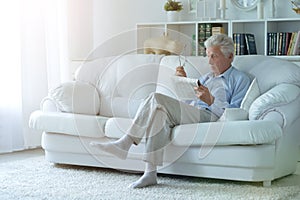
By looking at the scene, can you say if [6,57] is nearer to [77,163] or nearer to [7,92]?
[7,92]

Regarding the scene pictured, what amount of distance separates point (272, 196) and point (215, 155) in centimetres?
45

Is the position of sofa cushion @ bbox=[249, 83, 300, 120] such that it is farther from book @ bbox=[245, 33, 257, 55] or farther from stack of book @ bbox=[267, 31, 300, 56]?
book @ bbox=[245, 33, 257, 55]

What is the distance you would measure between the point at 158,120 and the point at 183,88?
0.54 metres

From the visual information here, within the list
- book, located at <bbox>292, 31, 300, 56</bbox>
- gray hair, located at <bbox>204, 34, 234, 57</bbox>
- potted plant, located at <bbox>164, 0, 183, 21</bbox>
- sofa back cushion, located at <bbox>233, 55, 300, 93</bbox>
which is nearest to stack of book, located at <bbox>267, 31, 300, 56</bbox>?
book, located at <bbox>292, 31, 300, 56</bbox>

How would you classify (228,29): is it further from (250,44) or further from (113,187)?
(113,187)

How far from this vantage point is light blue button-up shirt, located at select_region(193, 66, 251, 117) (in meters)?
→ 3.76

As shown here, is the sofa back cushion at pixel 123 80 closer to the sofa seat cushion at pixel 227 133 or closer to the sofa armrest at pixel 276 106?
the sofa seat cushion at pixel 227 133

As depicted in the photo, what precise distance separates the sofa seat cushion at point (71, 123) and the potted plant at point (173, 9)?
1703 millimetres

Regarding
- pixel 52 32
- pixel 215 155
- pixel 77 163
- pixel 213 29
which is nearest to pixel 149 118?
pixel 215 155

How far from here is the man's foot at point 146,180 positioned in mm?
3492

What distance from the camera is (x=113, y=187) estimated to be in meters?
3.52

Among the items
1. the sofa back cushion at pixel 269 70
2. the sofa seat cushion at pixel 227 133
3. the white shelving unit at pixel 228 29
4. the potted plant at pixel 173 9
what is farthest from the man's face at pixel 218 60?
the potted plant at pixel 173 9

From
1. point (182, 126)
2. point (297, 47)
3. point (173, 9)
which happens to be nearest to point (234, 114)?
point (182, 126)

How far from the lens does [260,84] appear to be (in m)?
3.86
